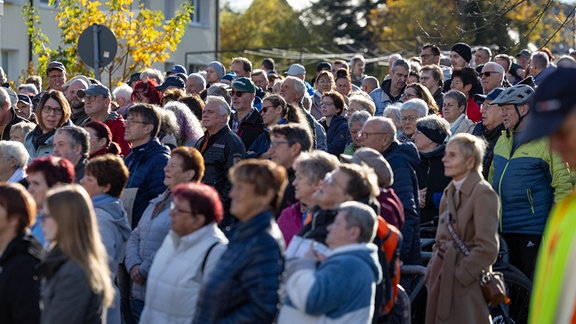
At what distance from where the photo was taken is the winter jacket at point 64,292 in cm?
584

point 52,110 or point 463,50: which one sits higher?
point 463,50

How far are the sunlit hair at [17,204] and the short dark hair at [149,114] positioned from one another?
11.0ft

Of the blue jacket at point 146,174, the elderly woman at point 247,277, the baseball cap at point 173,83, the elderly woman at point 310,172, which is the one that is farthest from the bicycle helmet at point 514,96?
the baseball cap at point 173,83

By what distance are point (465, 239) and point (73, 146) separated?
3126mm

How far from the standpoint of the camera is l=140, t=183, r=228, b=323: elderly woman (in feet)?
21.9

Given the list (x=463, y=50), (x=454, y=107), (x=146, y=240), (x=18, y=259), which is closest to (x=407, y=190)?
→ (x=146, y=240)

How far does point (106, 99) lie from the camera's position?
11.8 m

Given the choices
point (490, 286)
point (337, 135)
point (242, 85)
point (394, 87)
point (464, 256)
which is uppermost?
point (242, 85)

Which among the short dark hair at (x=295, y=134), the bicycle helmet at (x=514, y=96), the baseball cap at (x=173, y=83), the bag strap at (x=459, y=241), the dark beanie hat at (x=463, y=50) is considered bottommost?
the bag strap at (x=459, y=241)

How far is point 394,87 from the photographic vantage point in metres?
14.5

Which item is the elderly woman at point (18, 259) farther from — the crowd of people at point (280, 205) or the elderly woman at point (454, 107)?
the elderly woman at point (454, 107)

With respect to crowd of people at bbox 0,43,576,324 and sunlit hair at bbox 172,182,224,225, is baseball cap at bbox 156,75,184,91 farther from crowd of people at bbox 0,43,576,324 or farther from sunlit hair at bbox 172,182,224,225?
sunlit hair at bbox 172,182,224,225

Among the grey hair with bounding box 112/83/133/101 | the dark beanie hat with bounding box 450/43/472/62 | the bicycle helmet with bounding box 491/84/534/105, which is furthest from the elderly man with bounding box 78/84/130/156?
the dark beanie hat with bounding box 450/43/472/62

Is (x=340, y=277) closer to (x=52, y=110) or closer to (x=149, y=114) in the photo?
(x=149, y=114)
